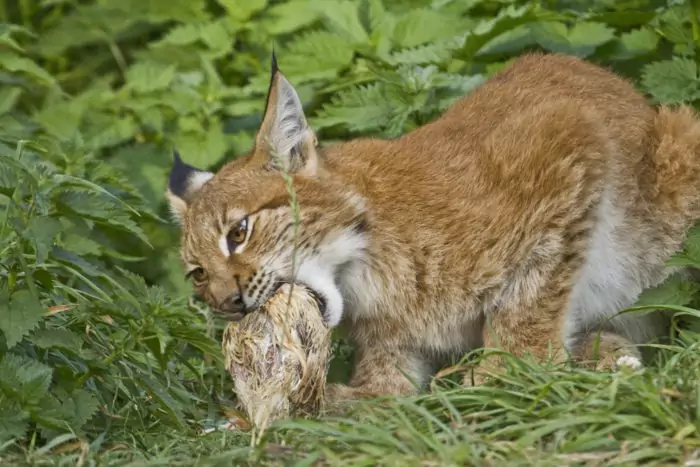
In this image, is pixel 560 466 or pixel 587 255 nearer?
pixel 560 466

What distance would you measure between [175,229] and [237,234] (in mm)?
2628

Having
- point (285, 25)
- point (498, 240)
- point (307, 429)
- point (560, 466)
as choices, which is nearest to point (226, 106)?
point (285, 25)

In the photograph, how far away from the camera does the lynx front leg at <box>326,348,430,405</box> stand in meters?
5.55

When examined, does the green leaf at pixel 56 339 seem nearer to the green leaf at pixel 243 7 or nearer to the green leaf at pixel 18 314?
the green leaf at pixel 18 314

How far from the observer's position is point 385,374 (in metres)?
5.59

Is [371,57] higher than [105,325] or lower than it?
higher

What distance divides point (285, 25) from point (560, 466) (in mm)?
4494

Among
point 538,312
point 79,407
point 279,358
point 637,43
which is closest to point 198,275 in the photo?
point 279,358

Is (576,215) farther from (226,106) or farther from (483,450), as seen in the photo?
(226,106)

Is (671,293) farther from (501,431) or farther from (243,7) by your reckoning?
(243,7)

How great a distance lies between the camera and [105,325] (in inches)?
211

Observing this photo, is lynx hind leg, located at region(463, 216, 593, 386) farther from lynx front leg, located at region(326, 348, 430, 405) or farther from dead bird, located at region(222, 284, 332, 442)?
dead bird, located at region(222, 284, 332, 442)

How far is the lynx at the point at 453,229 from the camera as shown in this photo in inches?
205

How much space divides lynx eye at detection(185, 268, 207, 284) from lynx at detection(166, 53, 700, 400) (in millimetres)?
18
